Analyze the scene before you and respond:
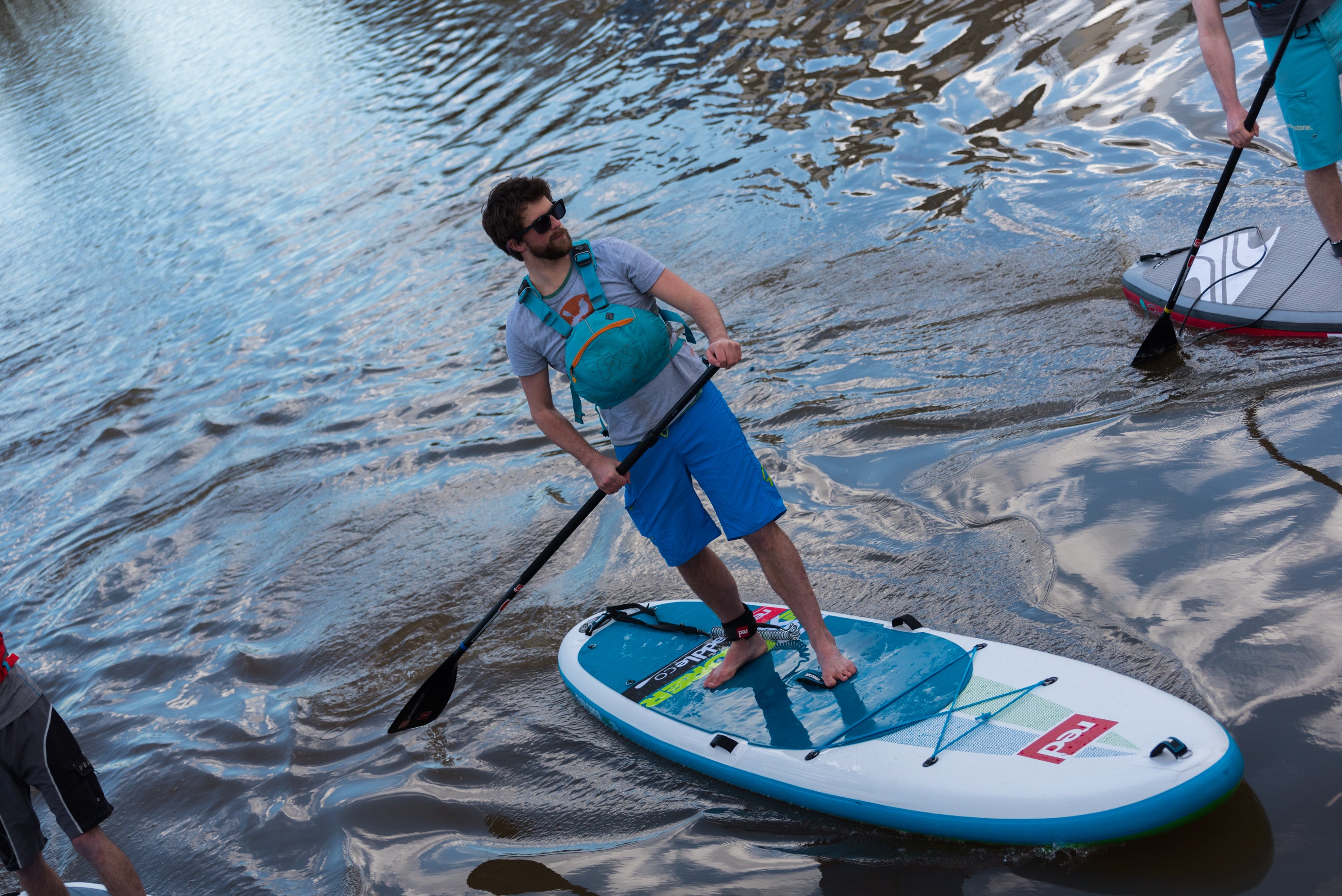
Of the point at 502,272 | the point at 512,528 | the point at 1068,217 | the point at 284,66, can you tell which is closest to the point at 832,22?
the point at 502,272

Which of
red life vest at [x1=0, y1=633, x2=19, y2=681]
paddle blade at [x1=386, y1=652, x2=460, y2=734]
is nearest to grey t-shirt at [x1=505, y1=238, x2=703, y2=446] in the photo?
paddle blade at [x1=386, y1=652, x2=460, y2=734]

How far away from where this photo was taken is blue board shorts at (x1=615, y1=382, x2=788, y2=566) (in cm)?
364

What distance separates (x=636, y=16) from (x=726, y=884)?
16.2 m

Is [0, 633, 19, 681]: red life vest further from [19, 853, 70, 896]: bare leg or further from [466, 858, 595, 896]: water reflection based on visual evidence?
[466, 858, 595, 896]: water reflection

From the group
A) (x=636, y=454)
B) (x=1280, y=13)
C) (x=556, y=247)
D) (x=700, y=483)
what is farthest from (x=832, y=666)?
(x=1280, y=13)

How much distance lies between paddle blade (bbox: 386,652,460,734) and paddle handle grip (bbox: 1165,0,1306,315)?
13.6 ft

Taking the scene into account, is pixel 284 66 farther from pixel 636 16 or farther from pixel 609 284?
pixel 609 284

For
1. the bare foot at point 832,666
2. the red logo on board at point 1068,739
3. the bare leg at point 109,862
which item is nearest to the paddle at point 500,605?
the bare foot at point 832,666

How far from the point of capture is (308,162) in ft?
51.1

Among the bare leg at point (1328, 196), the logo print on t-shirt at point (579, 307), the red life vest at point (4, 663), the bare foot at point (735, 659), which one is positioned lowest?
the bare foot at point (735, 659)

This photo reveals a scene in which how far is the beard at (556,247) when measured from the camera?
3488 millimetres

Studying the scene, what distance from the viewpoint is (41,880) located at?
394 centimetres

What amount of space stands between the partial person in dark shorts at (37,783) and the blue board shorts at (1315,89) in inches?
233

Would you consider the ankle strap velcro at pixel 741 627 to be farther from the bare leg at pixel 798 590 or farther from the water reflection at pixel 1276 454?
the water reflection at pixel 1276 454
